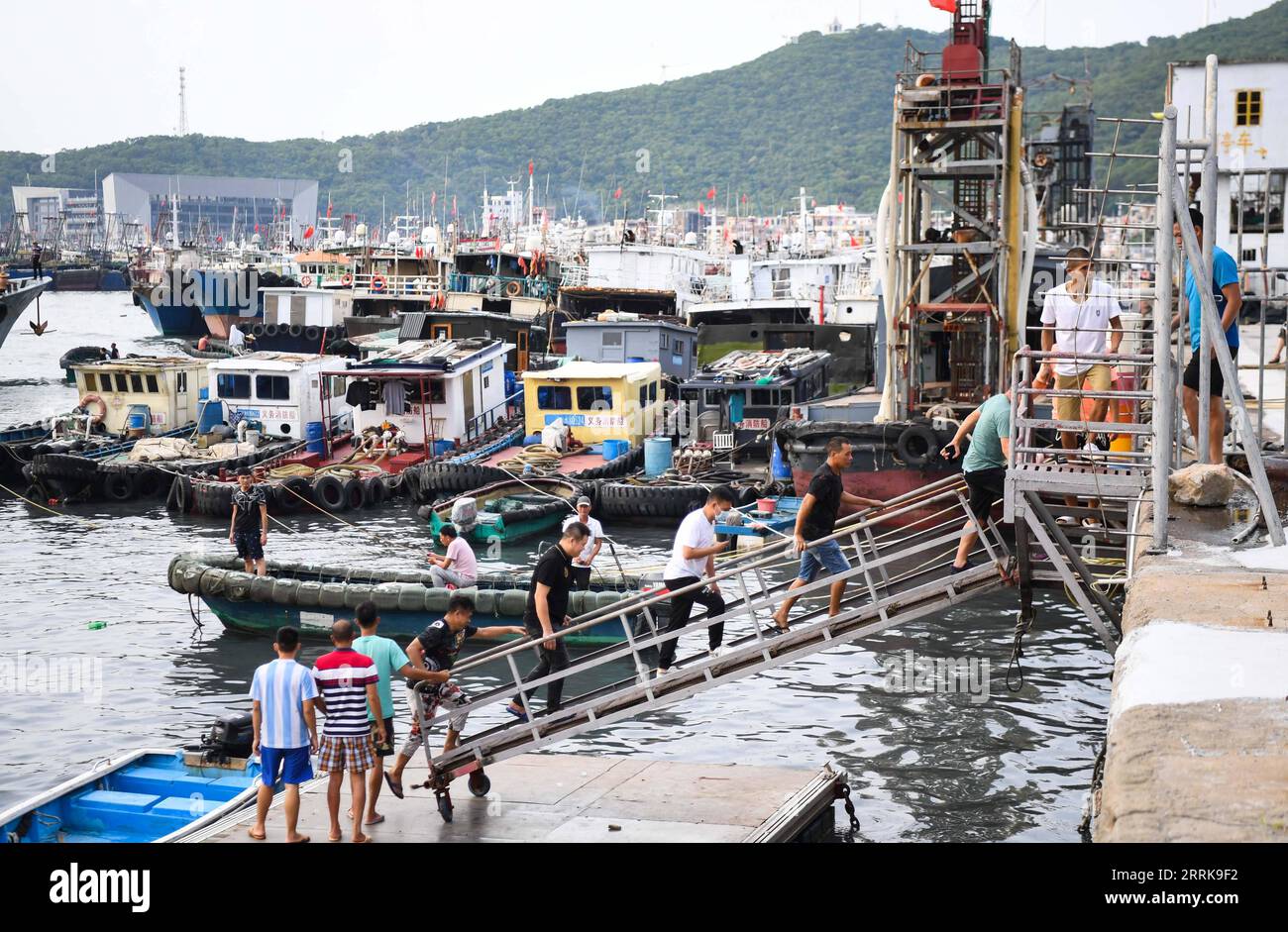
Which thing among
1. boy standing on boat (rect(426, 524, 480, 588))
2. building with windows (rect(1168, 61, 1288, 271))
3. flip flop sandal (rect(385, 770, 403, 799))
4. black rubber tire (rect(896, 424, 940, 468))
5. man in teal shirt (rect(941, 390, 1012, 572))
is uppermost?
building with windows (rect(1168, 61, 1288, 271))

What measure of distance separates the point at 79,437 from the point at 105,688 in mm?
21777

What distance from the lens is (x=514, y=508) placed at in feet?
98.4

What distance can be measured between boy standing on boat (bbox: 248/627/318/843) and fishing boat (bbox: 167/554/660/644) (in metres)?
8.46

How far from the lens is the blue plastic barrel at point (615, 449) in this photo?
34.7 meters

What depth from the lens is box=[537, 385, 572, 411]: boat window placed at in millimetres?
36156

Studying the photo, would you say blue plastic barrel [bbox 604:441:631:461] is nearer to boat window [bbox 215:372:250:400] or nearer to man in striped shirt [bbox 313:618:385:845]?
boat window [bbox 215:372:250:400]

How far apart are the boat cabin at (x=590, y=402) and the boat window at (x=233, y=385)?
818 cm

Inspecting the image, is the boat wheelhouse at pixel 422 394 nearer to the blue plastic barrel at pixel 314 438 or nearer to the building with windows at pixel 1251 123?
the blue plastic barrel at pixel 314 438

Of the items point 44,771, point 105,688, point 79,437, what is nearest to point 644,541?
point 105,688

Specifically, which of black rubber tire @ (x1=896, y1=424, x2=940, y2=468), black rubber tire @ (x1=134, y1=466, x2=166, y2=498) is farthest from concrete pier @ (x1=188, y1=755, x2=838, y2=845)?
black rubber tire @ (x1=134, y1=466, x2=166, y2=498)

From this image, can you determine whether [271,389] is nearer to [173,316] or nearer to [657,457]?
[657,457]

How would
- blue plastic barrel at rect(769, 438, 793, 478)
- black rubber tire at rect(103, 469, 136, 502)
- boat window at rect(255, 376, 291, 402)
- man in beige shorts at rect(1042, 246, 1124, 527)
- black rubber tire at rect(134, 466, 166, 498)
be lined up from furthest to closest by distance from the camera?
1. boat window at rect(255, 376, 291, 402)
2. black rubber tire at rect(134, 466, 166, 498)
3. black rubber tire at rect(103, 469, 136, 502)
4. blue plastic barrel at rect(769, 438, 793, 478)
5. man in beige shorts at rect(1042, 246, 1124, 527)

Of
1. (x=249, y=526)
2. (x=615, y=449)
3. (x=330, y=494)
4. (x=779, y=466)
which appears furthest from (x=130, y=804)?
(x=615, y=449)
